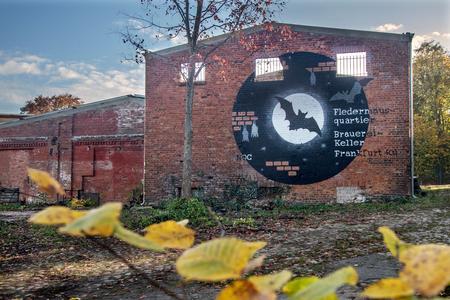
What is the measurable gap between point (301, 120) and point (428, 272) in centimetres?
1351

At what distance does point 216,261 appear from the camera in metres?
0.54

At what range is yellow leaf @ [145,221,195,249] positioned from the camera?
654 millimetres

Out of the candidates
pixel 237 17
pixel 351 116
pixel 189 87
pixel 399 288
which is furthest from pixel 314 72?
pixel 399 288

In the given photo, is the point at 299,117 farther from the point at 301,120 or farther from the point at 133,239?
the point at 133,239

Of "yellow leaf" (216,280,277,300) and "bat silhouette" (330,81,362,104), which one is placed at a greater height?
"bat silhouette" (330,81,362,104)

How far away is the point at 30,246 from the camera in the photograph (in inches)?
319

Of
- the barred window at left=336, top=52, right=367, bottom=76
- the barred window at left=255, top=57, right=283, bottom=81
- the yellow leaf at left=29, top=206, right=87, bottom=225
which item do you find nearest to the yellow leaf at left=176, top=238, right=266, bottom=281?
the yellow leaf at left=29, top=206, right=87, bottom=225

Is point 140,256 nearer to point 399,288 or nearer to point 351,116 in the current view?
point 399,288

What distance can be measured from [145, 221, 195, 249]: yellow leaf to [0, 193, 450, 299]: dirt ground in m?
3.16

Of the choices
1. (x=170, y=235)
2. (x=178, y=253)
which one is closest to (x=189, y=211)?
(x=178, y=253)

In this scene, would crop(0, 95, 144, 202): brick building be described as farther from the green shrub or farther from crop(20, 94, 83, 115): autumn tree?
crop(20, 94, 83, 115): autumn tree

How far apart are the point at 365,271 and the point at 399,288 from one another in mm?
5244

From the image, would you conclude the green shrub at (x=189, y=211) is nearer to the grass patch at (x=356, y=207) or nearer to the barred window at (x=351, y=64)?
the grass patch at (x=356, y=207)

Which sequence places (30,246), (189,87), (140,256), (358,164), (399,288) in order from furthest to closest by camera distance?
(358,164)
(189,87)
(30,246)
(140,256)
(399,288)
